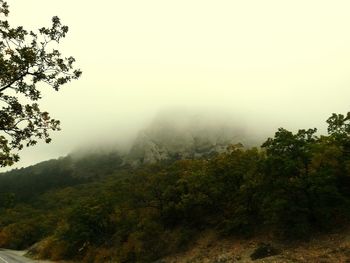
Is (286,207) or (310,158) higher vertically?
(310,158)

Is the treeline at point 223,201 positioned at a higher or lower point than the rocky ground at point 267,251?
higher

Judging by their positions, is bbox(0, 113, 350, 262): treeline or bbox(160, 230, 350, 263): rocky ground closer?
bbox(160, 230, 350, 263): rocky ground

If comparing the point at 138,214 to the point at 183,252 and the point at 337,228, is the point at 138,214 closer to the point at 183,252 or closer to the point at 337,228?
the point at 183,252

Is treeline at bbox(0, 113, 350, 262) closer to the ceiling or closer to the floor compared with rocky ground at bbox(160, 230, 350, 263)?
closer to the ceiling

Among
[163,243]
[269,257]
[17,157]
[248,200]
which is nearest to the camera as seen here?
[17,157]

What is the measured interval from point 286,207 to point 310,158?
441 cm

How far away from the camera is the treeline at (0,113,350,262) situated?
3177cm

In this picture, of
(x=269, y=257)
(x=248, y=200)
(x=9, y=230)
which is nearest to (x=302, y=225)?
(x=269, y=257)

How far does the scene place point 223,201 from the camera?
4288cm

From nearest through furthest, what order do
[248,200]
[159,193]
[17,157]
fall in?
[17,157], [248,200], [159,193]

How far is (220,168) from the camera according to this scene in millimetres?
41500

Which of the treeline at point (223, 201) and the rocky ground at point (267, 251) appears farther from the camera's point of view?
the treeline at point (223, 201)

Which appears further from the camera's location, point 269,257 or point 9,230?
point 9,230

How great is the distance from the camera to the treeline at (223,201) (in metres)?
31.8
